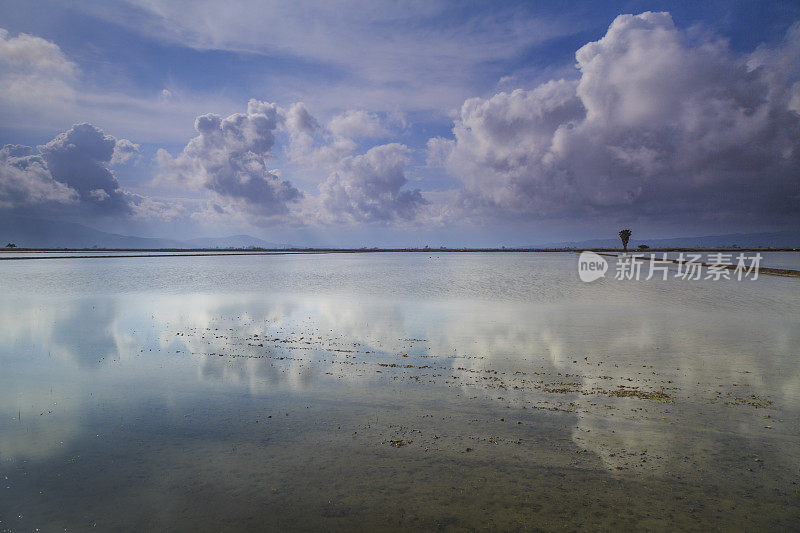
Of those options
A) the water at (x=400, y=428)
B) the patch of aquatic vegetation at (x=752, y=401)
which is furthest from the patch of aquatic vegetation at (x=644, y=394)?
the patch of aquatic vegetation at (x=752, y=401)

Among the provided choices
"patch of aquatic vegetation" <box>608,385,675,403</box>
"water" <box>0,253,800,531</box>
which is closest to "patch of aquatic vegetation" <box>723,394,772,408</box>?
"water" <box>0,253,800,531</box>

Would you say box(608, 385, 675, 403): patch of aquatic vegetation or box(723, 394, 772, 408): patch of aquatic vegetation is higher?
box(723, 394, 772, 408): patch of aquatic vegetation

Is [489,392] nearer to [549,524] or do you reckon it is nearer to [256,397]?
[549,524]

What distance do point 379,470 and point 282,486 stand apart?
5.85ft

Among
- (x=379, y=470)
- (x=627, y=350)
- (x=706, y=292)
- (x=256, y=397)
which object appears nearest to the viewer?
(x=379, y=470)

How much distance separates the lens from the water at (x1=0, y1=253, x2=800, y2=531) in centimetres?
699

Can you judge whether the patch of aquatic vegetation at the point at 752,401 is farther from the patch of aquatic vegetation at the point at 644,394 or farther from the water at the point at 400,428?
the patch of aquatic vegetation at the point at 644,394

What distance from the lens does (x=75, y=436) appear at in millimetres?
9766

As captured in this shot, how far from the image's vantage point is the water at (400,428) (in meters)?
6.99

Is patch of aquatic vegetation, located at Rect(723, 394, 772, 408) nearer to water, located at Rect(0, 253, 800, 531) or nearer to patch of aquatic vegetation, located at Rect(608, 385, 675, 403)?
water, located at Rect(0, 253, 800, 531)

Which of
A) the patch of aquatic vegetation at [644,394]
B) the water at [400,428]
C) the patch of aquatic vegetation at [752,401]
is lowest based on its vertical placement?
the water at [400,428]

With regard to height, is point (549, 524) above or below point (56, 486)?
above

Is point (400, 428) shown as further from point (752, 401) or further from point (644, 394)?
point (752, 401)

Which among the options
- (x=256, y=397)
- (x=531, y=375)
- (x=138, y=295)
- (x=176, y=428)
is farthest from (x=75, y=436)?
(x=138, y=295)
